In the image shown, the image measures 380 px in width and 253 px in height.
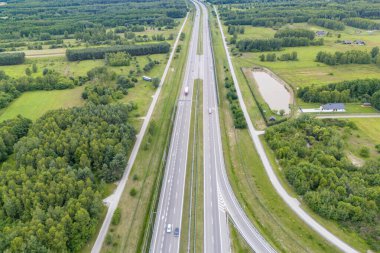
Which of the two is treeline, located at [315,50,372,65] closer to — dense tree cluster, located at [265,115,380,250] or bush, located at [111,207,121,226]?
dense tree cluster, located at [265,115,380,250]

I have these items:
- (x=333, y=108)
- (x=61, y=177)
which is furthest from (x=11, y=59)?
(x=333, y=108)

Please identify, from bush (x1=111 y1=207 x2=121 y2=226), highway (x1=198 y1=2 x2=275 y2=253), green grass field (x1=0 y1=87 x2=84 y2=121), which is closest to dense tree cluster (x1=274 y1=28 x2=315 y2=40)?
highway (x1=198 y1=2 x2=275 y2=253)

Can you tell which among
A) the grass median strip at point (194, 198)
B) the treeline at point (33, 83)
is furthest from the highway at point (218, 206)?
the treeline at point (33, 83)

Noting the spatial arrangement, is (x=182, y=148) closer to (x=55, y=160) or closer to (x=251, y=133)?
(x=251, y=133)

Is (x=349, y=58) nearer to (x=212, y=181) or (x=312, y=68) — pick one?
(x=312, y=68)

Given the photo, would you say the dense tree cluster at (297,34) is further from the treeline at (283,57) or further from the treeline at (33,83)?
the treeline at (33,83)

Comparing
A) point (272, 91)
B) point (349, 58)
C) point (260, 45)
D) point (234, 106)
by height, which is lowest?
point (272, 91)
